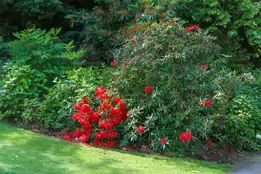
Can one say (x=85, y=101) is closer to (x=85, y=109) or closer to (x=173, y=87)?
(x=85, y=109)

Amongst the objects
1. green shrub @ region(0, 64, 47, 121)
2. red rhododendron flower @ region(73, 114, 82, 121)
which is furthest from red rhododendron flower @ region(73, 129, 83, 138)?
green shrub @ region(0, 64, 47, 121)

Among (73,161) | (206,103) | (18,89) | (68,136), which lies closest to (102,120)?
(68,136)

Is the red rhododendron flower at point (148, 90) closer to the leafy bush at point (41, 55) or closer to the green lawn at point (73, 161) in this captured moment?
the green lawn at point (73, 161)

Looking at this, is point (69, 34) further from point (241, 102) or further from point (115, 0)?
point (241, 102)

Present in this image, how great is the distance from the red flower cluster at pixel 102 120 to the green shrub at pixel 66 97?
39cm

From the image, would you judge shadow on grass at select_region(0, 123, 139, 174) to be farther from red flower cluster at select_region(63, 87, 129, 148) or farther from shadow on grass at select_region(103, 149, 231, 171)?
shadow on grass at select_region(103, 149, 231, 171)

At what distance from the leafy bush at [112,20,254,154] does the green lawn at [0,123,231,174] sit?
552mm

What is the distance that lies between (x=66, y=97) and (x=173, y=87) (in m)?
2.41

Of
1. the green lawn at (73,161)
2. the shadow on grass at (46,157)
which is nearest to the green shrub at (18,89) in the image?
the shadow on grass at (46,157)

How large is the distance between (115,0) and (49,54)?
3242mm

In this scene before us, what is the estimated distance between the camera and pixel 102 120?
6.84 m

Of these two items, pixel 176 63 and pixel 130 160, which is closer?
pixel 130 160

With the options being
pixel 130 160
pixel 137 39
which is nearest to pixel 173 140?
pixel 130 160

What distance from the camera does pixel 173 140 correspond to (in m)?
6.58
